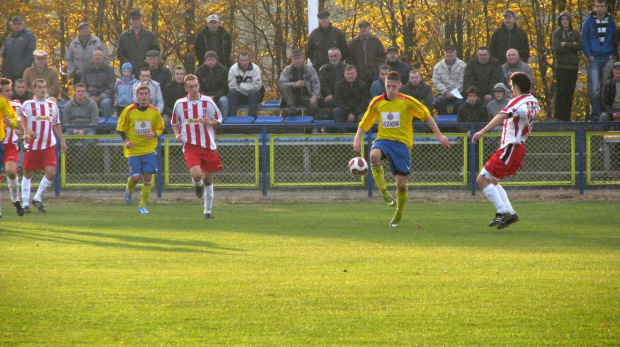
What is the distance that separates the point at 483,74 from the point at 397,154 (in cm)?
719

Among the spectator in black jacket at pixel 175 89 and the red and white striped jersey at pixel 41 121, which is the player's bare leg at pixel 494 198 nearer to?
the red and white striped jersey at pixel 41 121

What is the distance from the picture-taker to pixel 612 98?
17.4 m

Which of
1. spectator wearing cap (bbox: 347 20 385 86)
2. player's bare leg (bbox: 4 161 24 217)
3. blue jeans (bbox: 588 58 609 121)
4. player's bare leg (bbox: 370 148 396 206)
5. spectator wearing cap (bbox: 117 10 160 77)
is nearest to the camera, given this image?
player's bare leg (bbox: 370 148 396 206)

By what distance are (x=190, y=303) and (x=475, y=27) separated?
1809 centimetres

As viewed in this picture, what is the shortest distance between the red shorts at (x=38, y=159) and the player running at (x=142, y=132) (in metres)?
1.21

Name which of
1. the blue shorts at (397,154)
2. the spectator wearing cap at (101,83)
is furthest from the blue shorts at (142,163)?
the spectator wearing cap at (101,83)

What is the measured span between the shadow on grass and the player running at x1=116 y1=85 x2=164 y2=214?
106 inches

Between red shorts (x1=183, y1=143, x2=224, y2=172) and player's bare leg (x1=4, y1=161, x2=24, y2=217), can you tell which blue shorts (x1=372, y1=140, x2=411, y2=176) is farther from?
player's bare leg (x1=4, y1=161, x2=24, y2=217)

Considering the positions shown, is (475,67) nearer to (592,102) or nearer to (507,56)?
(507,56)

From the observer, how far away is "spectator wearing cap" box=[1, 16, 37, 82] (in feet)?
64.3

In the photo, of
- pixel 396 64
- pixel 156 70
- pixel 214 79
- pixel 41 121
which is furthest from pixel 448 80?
pixel 41 121

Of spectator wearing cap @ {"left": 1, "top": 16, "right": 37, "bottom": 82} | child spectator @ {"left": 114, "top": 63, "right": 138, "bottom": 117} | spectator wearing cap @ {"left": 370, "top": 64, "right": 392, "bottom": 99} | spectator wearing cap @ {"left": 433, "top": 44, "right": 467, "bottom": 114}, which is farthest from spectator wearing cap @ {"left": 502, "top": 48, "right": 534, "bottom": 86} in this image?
spectator wearing cap @ {"left": 1, "top": 16, "right": 37, "bottom": 82}

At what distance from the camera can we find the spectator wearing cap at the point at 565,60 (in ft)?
58.7

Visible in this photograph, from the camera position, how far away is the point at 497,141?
17.0 m
